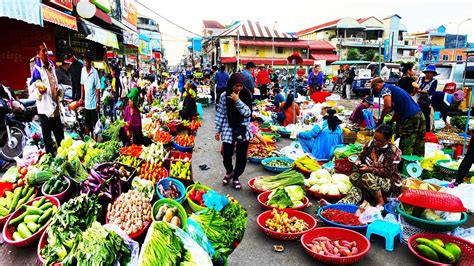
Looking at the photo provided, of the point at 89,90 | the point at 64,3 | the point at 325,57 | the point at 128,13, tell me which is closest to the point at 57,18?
the point at 64,3

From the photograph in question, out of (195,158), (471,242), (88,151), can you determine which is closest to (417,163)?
(471,242)

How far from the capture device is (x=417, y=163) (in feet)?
17.2

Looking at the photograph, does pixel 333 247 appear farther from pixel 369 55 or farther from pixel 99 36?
pixel 369 55

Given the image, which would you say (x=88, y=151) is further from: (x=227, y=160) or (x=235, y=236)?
(x=235, y=236)

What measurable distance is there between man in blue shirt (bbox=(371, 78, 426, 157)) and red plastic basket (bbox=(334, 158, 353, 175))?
0.92m

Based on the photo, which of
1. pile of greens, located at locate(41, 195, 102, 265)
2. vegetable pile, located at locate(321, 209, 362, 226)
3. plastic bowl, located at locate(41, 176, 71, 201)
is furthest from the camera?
plastic bowl, located at locate(41, 176, 71, 201)

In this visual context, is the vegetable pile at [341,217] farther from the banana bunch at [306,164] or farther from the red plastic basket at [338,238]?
the banana bunch at [306,164]

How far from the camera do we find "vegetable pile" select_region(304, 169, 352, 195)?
4.86 meters

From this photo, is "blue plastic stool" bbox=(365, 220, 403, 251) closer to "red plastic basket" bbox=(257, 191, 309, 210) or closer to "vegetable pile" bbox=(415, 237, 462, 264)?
"vegetable pile" bbox=(415, 237, 462, 264)

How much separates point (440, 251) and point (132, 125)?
18.3ft

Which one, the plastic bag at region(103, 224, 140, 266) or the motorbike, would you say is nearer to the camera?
the plastic bag at region(103, 224, 140, 266)

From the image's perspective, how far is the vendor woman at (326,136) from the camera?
6.55 m

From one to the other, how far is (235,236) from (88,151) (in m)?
3.56

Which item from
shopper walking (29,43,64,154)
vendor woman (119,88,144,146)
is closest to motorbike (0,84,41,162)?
shopper walking (29,43,64,154)
